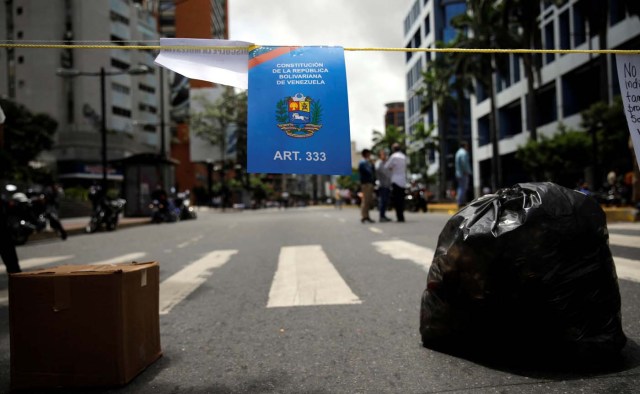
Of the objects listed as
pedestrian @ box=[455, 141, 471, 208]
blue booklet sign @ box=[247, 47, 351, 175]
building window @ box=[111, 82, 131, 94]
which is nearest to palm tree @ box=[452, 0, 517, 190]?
pedestrian @ box=[455, 141, 471, 208]

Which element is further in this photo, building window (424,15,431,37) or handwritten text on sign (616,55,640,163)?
building window (424,15,431,37)

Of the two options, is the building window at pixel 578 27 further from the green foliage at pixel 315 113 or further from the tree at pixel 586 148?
the green foliage at pixel 315 113

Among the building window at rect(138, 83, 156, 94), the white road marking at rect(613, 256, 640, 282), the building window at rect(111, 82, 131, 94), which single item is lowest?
the white road marking at rect(613, 256, 640, 282)

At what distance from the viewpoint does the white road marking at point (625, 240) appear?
716cm

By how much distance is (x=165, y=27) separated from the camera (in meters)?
81.0

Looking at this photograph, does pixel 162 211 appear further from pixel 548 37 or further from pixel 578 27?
pixel 548 37

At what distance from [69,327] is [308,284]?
3057 millimetres

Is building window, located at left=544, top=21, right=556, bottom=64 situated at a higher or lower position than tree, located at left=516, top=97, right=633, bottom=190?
higher

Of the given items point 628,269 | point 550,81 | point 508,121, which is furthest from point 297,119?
point 508,121

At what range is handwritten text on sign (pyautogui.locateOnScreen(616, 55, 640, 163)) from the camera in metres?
2.92

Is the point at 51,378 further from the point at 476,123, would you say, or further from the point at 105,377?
the point at 476,123

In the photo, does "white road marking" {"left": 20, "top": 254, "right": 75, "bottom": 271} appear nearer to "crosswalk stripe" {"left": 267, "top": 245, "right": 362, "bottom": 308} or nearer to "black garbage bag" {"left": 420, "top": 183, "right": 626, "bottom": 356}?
"crosswalk stripe" {"left": 267, "top": 245, "right": 362, "bottom": 308}

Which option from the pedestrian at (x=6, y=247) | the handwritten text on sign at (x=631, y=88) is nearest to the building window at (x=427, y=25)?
the pedestrian at (x=6, y=247)

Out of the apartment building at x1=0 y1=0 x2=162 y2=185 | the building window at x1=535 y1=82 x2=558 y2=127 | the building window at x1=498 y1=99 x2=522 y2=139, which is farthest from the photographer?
the building window at x1=498 y1=99 x2=522 y2=139
